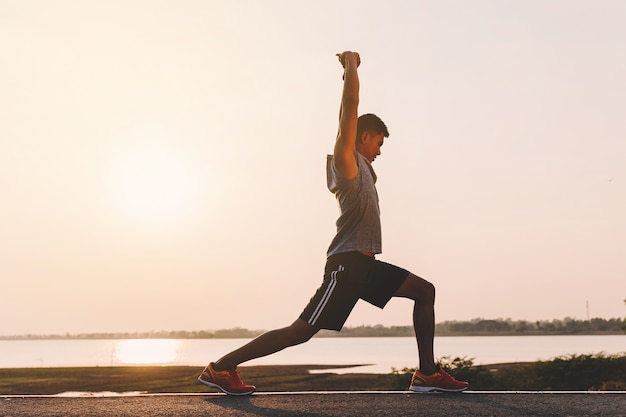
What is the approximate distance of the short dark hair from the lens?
19.9 ft

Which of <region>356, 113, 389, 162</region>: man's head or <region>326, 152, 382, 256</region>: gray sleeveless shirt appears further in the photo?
<region>356, 113, 389, 162</region>: man's head

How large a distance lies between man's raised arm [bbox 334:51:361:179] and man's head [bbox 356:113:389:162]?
0.26m

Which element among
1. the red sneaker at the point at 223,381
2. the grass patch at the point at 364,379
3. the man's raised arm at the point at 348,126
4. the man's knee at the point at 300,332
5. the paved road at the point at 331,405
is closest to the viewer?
the paved road at the point at 331,405

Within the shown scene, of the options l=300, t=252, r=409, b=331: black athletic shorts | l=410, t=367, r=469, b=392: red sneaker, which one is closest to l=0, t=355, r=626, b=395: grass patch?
l=410, t=367, r=469, b=392: red sneaker

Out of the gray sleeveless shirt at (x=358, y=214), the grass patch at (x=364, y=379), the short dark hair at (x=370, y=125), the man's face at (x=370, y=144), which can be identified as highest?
the short dark hair at (x=370, y=125)

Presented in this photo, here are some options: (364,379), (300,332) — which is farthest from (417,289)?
(364,379)

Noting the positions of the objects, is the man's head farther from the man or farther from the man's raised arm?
the man's raised arm

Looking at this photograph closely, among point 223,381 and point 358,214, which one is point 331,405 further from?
point 358,214

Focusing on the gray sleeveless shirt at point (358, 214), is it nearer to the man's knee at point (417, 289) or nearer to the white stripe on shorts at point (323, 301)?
the white stripe on shorts at point (323, 301)

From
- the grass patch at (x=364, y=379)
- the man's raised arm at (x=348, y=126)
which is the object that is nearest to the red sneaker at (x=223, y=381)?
the man's raised arm at (x=348, y=126)

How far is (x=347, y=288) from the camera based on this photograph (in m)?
5.78

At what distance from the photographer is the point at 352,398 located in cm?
582

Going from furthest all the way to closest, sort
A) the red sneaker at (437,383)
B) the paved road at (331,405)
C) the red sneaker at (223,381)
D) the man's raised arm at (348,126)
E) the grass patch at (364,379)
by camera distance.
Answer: the grass patch at (364,379) → the red sneaker at (437,383) → the red sneaker at (223,381) → the man's raised arm at (348,126) → the paved road at (331,405)

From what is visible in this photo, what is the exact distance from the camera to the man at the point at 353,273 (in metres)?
5.75
